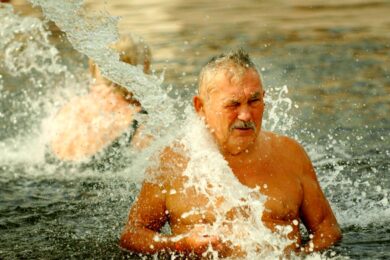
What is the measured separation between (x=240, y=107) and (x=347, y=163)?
3.04 meters

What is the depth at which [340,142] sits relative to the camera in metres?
8.42

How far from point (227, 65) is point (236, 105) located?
0.70 ft

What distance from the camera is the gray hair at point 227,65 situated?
5043mm

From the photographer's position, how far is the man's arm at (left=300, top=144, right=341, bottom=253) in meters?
5.32

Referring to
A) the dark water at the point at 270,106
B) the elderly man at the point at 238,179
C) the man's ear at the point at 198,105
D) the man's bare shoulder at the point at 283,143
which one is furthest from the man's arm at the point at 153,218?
the man's bare shoulder at the point at 283,143

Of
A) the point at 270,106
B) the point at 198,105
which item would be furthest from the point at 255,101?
the point at 270,106

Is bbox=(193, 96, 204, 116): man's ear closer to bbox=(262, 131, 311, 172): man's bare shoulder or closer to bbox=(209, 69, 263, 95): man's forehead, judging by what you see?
bbox=(209, 69, 263, 95): man's forehead

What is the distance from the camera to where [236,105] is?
4.99m

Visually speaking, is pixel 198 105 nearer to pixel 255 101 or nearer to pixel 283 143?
pixel 255 101

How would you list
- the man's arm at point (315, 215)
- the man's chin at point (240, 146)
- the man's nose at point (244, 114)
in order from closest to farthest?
1. the man's nose at point (244, 114)
2. the man's chin at point (240, 146)
3. the man's arm at point (315, 215)

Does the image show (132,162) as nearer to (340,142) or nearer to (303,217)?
(340,142)

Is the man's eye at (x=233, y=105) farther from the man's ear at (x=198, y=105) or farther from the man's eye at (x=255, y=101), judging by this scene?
the man's ear at (x=198, y=105)

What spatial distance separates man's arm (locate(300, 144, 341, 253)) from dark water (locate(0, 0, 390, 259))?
0.18 m

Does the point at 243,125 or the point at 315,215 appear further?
A: the point at 315,215
